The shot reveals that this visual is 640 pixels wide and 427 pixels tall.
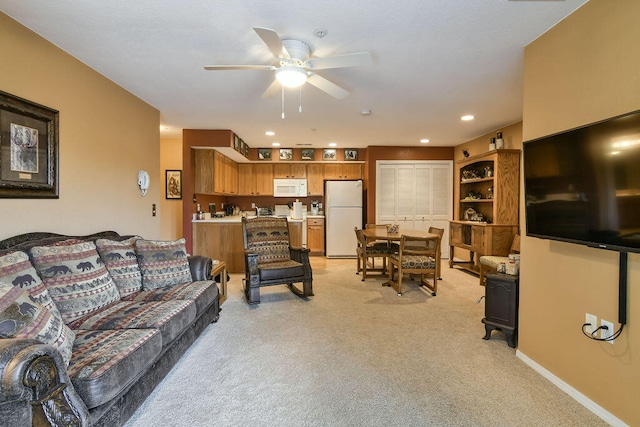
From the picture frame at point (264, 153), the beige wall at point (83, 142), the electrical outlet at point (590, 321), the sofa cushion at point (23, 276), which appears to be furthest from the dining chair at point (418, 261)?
the picture frame at point (264, 153)

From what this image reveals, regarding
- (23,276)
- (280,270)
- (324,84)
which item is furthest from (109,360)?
(324,84)

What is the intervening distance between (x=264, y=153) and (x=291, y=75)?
4491 mm

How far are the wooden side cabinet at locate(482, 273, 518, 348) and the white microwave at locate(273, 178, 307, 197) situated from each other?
4.80 metres

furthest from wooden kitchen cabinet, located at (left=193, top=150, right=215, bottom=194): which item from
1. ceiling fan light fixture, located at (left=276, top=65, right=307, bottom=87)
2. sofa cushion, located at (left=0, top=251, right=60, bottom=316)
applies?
sofa cushion, located at (left=0, top=251, right=60, bottom=316)

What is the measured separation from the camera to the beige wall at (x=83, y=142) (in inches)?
80.0

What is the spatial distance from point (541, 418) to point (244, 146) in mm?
5783

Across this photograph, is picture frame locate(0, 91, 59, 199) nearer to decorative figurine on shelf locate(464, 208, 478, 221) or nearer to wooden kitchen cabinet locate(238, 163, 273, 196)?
wooden kitchen cabinet locate(238, 163, 273, 196)

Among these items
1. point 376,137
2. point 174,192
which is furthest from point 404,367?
point 174,192

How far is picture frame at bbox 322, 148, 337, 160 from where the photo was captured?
6770 millimetres

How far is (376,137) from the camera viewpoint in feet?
18.3

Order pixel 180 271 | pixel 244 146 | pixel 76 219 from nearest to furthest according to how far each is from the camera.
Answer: pixel 76 219
pixel 180 271
pixel 244 146

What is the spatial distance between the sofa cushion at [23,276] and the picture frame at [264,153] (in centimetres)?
515

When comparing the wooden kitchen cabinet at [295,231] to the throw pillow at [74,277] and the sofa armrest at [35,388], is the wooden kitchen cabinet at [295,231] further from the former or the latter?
the sofa armrest at [35,388]

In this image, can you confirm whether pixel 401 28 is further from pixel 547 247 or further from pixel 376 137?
pixel 376 137
